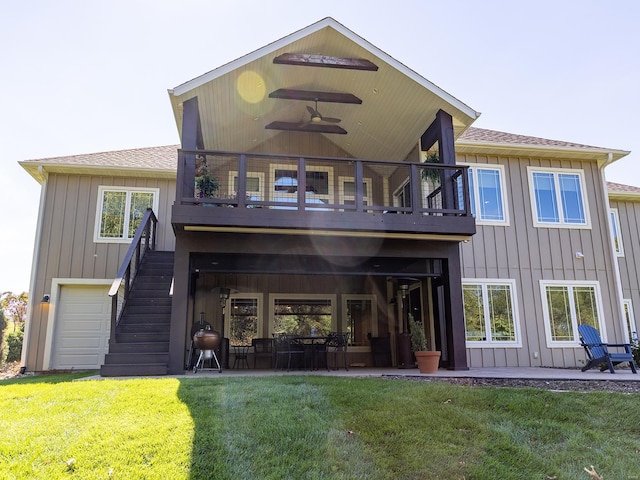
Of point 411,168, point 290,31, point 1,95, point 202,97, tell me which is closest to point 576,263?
point 411,168

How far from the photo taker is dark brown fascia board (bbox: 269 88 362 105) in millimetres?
9516

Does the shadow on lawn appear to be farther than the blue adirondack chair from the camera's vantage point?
No

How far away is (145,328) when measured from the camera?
784 cm

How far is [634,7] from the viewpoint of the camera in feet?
31.1

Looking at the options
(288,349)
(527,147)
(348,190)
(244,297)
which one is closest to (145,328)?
(288,349)

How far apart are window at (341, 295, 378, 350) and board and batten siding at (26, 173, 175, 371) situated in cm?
461

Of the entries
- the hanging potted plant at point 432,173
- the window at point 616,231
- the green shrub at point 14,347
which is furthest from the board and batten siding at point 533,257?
the green shrub at point 14,347

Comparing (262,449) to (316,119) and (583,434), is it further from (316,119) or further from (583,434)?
(316,119)

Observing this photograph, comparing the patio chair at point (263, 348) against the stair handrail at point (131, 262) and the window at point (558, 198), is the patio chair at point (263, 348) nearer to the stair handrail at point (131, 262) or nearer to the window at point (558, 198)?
the stair handrail at point (131, 262)

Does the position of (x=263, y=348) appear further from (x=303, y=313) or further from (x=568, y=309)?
(x=568, y=309)

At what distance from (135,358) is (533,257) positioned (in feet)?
27.0

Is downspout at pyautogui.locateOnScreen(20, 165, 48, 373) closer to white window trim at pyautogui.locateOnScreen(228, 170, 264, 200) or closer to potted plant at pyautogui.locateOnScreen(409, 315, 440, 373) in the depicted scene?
white window trim at pyautogui.locateOnScreen(228, 170, 264, 200)

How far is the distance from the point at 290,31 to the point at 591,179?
769 centimetres

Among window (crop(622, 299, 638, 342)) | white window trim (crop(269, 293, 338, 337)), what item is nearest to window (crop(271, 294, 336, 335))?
white window trim (crop(269, 293, 338, 337))
